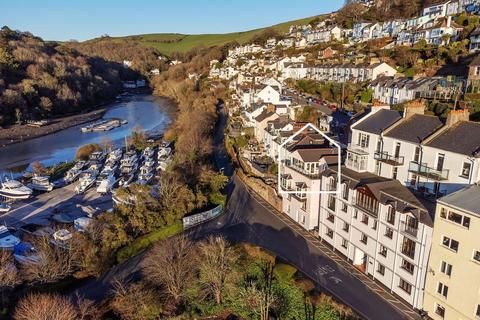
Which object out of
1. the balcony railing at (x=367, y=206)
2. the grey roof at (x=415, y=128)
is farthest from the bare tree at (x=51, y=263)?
the grey roof at (x=415, y=128)

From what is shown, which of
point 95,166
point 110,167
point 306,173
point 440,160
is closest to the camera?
point 440,160

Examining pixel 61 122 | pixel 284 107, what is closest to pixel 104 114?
pixel 61 122

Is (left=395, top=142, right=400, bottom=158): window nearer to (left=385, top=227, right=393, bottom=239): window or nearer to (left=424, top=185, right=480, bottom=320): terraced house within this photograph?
(left=385, top=227, right=393, bottom=239): window

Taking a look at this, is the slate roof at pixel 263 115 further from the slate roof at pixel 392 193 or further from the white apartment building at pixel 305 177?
the slate roof at pixel 392 193

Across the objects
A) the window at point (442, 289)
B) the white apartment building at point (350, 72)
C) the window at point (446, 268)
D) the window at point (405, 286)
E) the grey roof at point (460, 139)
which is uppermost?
the white apartment building at point (350, 72)

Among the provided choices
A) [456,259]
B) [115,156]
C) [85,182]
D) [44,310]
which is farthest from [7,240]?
[456,259]

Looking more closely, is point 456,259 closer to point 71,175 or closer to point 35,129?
point 71,175
